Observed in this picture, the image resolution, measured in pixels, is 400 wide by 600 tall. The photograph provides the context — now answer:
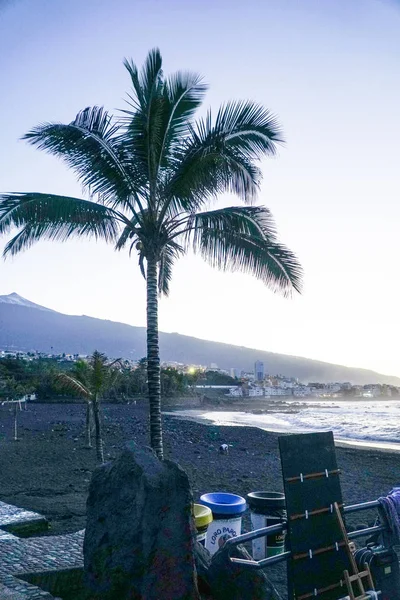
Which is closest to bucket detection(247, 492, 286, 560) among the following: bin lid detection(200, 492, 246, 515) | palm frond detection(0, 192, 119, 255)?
bin lid detection(200, 492, 246, 515)

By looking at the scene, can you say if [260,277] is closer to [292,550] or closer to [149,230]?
[149,230]

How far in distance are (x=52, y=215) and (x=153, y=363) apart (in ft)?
11.8

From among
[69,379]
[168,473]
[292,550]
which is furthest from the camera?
[69,379]

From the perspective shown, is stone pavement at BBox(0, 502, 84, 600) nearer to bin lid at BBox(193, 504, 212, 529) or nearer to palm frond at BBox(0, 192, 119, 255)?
bin lid at BBox(193, 504, 212, 529)

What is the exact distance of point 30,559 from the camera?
5.29 metres

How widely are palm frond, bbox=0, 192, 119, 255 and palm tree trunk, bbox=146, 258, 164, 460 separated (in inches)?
56.5

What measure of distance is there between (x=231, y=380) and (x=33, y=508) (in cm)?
16813

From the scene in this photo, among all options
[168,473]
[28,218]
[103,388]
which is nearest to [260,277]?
[28,218]

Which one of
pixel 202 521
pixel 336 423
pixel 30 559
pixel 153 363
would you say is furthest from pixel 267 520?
pixel 336 423

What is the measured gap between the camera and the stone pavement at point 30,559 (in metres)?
4.36

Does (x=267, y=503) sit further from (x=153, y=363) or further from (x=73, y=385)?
(x=73, y=385)

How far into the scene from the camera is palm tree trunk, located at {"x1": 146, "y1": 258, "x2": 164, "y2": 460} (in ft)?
31.7

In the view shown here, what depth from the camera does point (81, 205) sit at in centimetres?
1025

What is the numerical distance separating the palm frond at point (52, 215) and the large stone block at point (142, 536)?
7007 millimetres
